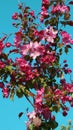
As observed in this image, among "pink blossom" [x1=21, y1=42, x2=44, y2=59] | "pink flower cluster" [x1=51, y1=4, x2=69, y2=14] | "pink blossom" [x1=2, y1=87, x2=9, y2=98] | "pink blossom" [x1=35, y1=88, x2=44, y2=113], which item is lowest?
"pink blossom" [x1=35, y1=88, x2=44, y2=113]

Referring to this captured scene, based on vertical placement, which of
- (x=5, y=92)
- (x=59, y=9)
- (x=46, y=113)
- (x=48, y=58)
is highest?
(x=59, y=9)

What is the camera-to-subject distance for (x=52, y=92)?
5.83 metres

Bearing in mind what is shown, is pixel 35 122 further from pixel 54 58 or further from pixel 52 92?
pixel 54 58

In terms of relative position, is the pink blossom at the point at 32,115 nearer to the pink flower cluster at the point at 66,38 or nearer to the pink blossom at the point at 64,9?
the pink flower cluster at the point at 66,38

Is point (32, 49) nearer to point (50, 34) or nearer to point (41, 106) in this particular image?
point (50, 34)

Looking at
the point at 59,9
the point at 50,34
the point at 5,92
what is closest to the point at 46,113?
the point at 5,92

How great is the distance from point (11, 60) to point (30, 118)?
70cm

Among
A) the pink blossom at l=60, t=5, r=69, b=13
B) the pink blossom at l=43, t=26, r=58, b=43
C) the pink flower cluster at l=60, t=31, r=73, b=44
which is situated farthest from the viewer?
the pink blossom at l=60, t=5, r=69, b=13

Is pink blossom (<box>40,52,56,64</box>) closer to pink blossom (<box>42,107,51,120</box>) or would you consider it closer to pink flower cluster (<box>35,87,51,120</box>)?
pink flower cluster (<box>35,87,51,120</box>)

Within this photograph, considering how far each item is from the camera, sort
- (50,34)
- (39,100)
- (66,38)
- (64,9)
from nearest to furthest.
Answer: (39,100)
(50,34)
(66,38)
(64,9)

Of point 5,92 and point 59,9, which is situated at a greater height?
point 59,9

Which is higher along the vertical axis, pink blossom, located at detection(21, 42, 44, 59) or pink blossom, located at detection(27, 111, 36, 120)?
pink blossom, located at detection(21, 42, 44, 59)

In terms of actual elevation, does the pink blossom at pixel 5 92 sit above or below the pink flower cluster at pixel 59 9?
below

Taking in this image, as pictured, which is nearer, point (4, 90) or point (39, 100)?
point (39, 100)
